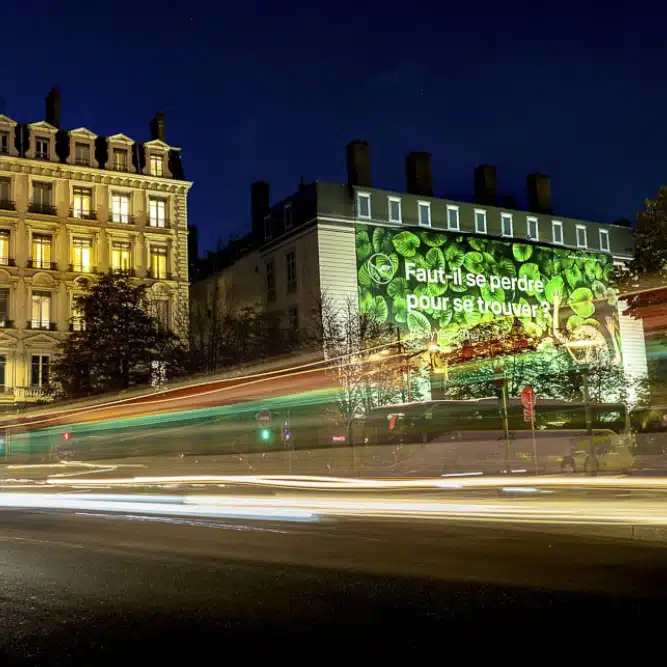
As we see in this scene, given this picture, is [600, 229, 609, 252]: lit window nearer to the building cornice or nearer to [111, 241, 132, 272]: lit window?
the building cornice

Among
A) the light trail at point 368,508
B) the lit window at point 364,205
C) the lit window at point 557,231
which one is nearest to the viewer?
the light trail at point 368,508

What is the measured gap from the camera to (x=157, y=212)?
60.3 m

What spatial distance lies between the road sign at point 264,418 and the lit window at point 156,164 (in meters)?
36.1

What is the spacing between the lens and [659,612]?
7059mm

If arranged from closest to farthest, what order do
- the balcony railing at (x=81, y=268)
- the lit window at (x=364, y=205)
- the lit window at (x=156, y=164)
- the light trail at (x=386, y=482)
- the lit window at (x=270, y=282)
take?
the light trail at (x=386, y=482) → the balcony railing at (x=81, y=268) → the lit window at (x=364, y=205) → the lit window at (x=270, y=282) → the lit window at (x=156, y=164)

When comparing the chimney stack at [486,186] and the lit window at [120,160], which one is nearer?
the lit window at [120,160]

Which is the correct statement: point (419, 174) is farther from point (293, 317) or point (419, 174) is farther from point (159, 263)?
point (159, 263)

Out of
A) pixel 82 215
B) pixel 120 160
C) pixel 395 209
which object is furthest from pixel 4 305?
pixel 395 209

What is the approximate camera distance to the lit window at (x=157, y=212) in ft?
197

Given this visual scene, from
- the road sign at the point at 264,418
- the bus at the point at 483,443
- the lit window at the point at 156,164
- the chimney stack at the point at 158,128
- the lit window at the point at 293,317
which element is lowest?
the bus at the point at 483,443

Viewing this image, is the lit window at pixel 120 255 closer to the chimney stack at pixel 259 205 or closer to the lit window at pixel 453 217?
the chimney stack at pixel 259 205

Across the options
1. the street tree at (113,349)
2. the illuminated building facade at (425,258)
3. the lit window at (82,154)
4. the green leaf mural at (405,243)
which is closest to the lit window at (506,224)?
the illuminated building facade at (425,258)

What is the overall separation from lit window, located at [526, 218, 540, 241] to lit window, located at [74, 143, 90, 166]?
30.3 meters

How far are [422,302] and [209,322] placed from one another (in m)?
13.9
